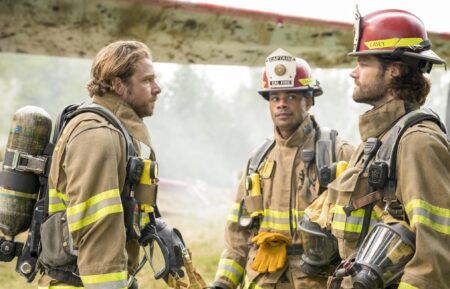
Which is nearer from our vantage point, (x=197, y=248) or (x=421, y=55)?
(x=421, y=55)

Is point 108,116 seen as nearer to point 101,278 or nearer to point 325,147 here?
point 101,278

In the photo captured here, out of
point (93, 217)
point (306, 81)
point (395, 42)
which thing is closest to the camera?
point (93, 217)

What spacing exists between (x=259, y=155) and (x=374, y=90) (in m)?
1.66

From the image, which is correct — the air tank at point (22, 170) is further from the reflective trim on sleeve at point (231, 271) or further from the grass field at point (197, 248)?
the grass field at point (197, 248)

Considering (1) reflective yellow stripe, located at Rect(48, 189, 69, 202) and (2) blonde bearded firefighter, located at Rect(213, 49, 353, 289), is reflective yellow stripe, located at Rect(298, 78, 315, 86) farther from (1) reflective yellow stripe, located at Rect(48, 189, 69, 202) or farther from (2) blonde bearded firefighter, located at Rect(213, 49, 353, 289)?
(1) reflective yellow stripe, located at Rect(48, 189, 69, 202)

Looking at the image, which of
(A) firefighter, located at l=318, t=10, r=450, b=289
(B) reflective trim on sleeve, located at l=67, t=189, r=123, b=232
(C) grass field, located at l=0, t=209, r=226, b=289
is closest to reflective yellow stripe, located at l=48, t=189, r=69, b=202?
(B) reflective trim on sleeve, located at l=67, t=189, r=123, b=232

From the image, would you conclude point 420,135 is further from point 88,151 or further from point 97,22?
point 97,22

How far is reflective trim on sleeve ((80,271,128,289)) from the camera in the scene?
3117mm

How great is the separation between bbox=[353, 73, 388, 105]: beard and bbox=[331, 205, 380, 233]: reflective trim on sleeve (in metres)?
0.57

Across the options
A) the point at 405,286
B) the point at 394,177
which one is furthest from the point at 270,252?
the point at 405,286

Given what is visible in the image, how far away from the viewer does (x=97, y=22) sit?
312 inches

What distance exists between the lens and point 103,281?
312 cm

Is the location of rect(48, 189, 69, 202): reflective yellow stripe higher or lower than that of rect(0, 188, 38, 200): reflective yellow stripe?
higher

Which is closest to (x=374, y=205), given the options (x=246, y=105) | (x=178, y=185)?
(x=178, y=185)
